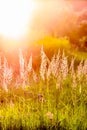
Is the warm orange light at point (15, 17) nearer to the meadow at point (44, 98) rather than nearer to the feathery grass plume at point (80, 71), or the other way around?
the meadow at point (44, 98)

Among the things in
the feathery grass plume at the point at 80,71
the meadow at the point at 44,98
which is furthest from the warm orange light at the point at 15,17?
the feathery grass plume at the point at 80,71

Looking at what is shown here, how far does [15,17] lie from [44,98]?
748 mm

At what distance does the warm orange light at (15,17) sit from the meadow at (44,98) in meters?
0.35

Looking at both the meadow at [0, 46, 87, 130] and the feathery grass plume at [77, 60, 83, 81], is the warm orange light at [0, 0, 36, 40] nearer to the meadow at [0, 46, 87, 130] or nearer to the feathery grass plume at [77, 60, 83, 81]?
the meadow at [0, 46, 87, 130]

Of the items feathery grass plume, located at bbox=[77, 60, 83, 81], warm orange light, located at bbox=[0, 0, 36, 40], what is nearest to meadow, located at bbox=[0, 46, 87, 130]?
feathery grass plume, located at bbox=[77, 60, 83, 81]

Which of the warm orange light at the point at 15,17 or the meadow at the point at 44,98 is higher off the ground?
the warm orange light at the point at 15,17

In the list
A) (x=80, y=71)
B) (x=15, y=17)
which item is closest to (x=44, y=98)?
(x=80, y=71)

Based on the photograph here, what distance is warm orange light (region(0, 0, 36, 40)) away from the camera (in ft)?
10.3

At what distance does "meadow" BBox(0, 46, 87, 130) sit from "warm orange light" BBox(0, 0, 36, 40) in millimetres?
353

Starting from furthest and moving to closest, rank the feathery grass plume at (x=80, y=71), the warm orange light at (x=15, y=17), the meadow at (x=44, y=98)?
the warm orange light at (x=15, y=17), the feathery grass plume at (x=80, y=71), the meadow at (x=44, y=98)

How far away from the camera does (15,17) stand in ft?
10.6

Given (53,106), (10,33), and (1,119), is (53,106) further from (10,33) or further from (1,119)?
(10,33)

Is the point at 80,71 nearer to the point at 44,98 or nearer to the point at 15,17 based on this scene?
the point at 44,98

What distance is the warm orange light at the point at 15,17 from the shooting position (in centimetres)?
313
